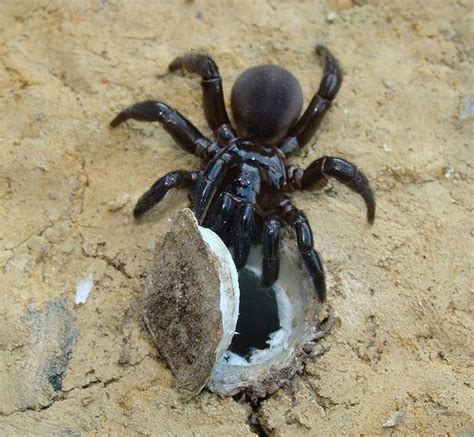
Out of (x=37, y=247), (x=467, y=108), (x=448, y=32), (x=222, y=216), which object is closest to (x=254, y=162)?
(x=222, y=216)

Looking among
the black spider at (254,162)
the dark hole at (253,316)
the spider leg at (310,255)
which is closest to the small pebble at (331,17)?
the black spider at (254,162)

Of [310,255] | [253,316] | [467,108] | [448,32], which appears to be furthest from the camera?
[448,32]

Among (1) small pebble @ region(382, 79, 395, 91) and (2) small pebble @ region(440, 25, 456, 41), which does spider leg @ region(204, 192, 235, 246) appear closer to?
(1) small pebble @ region(382, 79, 395, 91)

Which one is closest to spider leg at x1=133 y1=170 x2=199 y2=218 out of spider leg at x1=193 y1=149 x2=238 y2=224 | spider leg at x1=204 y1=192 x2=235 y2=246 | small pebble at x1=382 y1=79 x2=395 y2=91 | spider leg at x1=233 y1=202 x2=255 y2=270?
spider leg at x1=193 y1=149 x2=238 y2=224

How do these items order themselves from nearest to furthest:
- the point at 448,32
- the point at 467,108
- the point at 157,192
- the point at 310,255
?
the point at 310,255
the point at 157,192
the point at 467,108
the point at 448,32

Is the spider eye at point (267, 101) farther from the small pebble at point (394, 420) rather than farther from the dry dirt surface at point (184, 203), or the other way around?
the small pebble at point (394, 420)

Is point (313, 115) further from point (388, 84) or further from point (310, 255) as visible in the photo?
point (310, 255)
